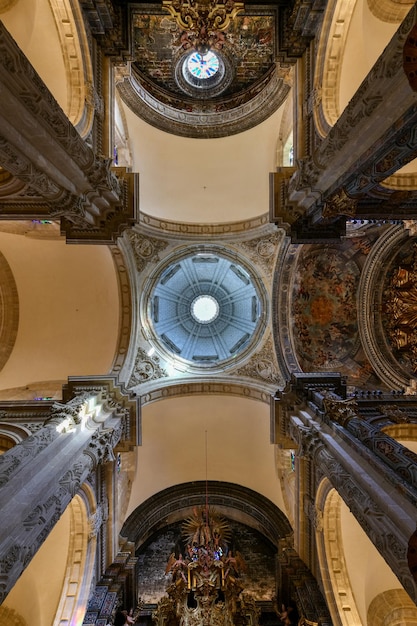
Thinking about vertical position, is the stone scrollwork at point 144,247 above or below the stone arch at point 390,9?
above

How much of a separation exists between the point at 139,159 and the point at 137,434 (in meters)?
10.0

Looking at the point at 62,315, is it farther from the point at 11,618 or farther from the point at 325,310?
the point at 325,310

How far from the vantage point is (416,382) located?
41.4 ft

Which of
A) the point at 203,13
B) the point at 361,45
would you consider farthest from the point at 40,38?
the point at 361,45

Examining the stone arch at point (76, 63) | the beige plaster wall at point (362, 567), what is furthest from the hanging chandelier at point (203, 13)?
the beige plaster wall at point (362, 567)

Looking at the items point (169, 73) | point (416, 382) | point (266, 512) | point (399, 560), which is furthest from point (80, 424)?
point (169, 73)

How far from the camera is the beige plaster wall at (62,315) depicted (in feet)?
46.5

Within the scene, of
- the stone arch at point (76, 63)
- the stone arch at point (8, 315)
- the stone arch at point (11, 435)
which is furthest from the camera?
the stone arch at point (8, 315)

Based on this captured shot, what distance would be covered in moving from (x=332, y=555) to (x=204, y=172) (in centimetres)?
1370

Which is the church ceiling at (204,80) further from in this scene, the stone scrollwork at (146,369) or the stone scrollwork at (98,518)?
the stone scrollwork at (98,518)

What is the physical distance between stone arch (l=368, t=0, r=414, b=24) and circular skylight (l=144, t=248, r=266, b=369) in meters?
9.28

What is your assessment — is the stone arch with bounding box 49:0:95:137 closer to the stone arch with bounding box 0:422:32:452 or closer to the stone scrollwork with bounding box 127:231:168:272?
the stone scrollwork with bounding box 127:231:168:272

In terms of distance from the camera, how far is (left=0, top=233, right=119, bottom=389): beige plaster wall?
14164 millimetres

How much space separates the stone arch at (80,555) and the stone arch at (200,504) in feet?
11.3
